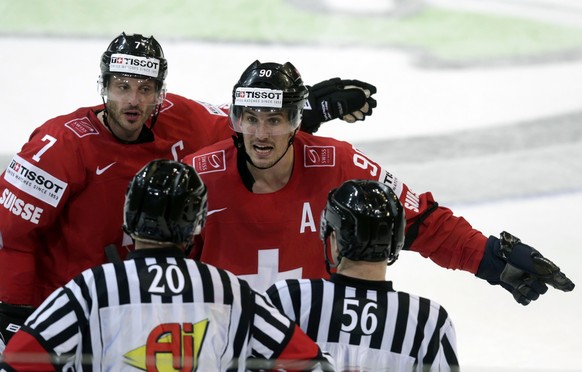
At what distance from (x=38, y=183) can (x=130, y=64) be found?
0.58m

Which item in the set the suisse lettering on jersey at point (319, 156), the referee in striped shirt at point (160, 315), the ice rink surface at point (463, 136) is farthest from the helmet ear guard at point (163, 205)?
the ice rink surface at point (463, 136)

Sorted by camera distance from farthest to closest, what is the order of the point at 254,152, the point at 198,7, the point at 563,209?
the point at 198,7 → the point at 563,209 → the point at 254,152

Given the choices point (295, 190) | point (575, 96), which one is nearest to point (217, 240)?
point (295, 190)

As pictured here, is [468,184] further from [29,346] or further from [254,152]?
[29,346]

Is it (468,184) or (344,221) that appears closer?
(344,221)

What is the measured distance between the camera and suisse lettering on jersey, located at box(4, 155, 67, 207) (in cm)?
401

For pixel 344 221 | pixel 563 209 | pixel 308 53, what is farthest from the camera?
pixel 308 53

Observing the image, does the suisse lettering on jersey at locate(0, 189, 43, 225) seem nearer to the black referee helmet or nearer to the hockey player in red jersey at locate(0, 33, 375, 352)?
the hockey player in red jersey at locate(0, 33, 375, 352)

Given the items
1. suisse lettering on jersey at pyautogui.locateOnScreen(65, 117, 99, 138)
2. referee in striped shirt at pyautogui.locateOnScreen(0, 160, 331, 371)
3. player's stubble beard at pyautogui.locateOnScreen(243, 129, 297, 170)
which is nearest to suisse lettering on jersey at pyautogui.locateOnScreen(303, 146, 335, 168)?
player's stubble beard at pyautogui.locateOnScreen(243, 129, 297, 170)

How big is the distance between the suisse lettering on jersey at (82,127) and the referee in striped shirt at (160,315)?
1.28 m

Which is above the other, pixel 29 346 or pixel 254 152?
pixel 254 152

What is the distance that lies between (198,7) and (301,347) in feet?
25.1

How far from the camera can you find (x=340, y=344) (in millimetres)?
3086

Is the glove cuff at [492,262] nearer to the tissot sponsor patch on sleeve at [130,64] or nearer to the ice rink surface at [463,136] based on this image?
the ice rink surface at [463,136]
